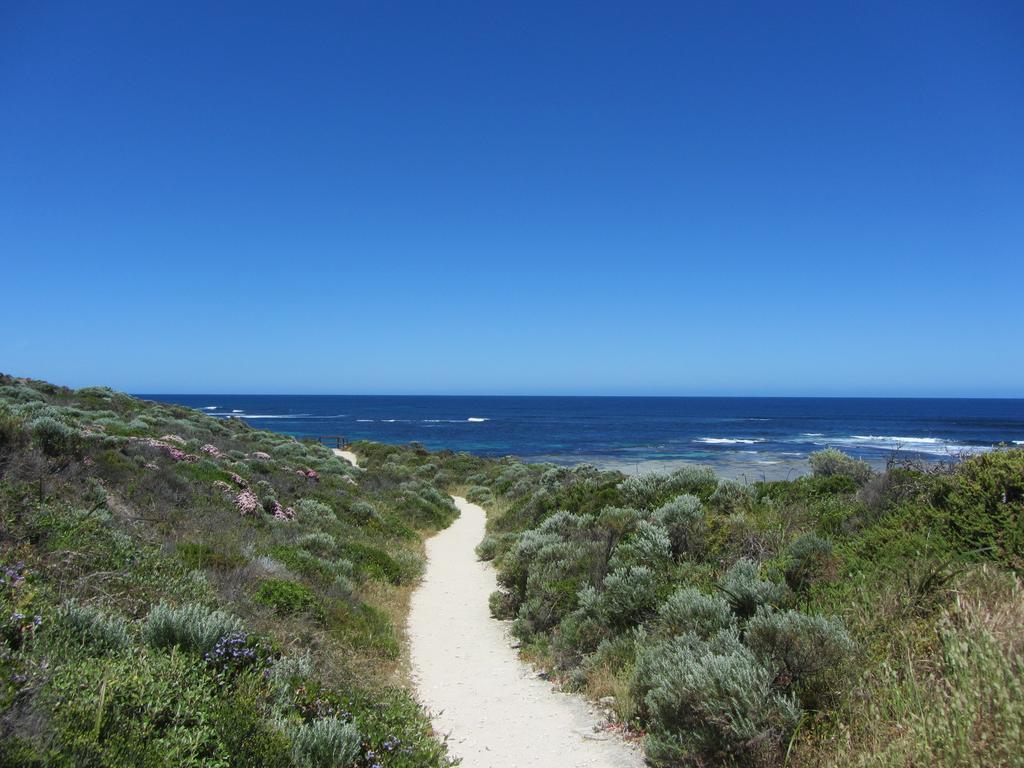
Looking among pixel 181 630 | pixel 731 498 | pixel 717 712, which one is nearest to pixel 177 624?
pixel 181 630

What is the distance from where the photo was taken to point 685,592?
254 inches

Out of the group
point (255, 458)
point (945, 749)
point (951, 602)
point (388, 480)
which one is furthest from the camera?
point (388, 480)

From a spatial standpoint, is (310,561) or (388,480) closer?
(310,561)

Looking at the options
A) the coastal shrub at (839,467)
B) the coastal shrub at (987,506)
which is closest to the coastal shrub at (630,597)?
the coastal shrub at (987,506)

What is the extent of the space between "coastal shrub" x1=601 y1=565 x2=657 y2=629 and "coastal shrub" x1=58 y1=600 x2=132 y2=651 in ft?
18.5

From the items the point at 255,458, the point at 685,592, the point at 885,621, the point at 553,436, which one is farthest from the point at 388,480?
the point at 553,436

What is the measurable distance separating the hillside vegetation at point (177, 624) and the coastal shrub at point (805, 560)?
167 inches

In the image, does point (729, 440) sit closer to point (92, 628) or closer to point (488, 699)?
point (488, 699)

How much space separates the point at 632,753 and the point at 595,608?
2628 millimetres

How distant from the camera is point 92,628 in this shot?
3.98 meters

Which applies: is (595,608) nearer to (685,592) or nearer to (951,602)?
(685,592)

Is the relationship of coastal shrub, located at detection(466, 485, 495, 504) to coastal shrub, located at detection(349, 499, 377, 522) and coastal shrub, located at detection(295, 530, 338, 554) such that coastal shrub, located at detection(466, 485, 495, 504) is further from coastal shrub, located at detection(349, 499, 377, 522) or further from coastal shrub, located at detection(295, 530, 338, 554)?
coastal shrub, located at detection(295, 530, 338, 554)

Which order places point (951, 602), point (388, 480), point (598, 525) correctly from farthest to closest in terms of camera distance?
1. point (388, 480)
2. point (598, 525)
3. point (951, 602)

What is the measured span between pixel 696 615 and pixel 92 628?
212 inches
